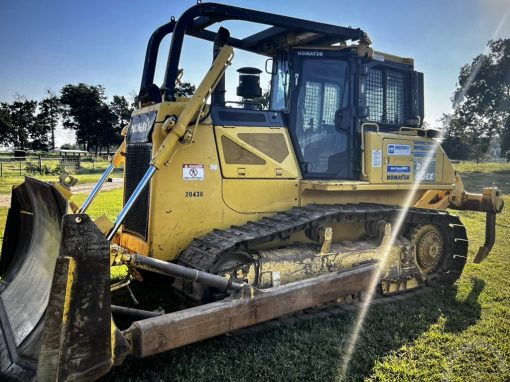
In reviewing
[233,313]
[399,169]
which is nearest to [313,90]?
[399,169]

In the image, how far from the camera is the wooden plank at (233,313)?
323cm

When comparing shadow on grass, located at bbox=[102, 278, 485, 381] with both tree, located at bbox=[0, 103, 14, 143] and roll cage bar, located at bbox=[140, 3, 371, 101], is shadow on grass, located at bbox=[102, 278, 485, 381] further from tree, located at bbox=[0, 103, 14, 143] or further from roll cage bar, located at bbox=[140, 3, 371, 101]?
tree, located at bbox=[0, 103, 14, 143]

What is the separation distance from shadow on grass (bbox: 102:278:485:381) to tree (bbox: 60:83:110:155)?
66.7 metres

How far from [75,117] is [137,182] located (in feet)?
224

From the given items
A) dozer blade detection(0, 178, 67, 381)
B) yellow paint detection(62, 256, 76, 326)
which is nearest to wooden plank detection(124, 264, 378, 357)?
yellow paint detection(62, 256, 76, 326)

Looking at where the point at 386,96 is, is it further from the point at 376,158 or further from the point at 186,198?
the point at 186,198

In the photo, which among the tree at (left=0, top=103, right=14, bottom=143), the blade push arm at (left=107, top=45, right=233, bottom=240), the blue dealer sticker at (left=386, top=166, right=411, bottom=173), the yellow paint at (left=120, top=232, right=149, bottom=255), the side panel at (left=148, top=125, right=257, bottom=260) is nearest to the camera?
the blade push arm at (left=107, top=45, right=233, bottom=240)

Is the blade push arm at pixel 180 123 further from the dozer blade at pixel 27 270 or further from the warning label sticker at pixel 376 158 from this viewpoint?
the warning label sticker at pixel 376 158

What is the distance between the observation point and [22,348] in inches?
140

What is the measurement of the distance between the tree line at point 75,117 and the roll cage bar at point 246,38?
6042 centimetres

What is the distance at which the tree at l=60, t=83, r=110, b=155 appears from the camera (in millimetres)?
66062

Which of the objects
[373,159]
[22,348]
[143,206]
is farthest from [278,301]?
[373,159]

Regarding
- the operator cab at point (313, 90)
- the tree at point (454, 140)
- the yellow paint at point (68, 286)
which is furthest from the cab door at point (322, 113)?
the tree at point (454, 140)

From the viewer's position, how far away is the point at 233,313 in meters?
3.74
